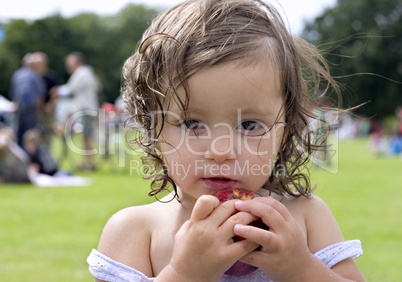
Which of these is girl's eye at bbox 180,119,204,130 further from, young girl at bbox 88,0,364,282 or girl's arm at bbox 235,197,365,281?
girl's arm at bbox 235,197,365,281

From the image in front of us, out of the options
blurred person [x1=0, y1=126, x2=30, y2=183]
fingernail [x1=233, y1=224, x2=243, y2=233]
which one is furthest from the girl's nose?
blurred person [x1=0, y1=126, x2=30, y2=183]

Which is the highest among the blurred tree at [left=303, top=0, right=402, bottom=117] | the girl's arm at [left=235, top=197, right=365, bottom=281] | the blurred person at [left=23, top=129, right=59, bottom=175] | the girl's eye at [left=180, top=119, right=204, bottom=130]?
the girl's eye at [left=180, top=119, right=204, bottom=130]

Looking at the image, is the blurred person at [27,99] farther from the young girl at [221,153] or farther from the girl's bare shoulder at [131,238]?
the girl's bare shoulder at [131,238]

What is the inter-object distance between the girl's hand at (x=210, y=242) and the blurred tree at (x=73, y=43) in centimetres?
6495

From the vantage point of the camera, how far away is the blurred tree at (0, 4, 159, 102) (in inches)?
2813

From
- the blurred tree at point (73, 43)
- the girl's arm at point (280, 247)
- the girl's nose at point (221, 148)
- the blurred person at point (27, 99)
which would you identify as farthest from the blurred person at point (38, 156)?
the blurred tree at point (73, 43)

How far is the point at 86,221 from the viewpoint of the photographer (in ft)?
20.1

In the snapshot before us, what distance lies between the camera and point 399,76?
52.9 m

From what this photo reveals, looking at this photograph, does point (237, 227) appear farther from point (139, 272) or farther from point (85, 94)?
point (85, 94)

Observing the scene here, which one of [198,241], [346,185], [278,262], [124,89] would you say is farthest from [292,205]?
[346,185]

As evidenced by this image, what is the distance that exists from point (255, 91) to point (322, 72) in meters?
0.54

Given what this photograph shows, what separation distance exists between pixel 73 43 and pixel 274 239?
7966cm

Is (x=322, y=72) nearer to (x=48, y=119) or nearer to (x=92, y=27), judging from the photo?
(x=48, y=119)

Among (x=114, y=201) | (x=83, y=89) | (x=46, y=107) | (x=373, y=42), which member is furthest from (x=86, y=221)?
(x=373, y=42)
